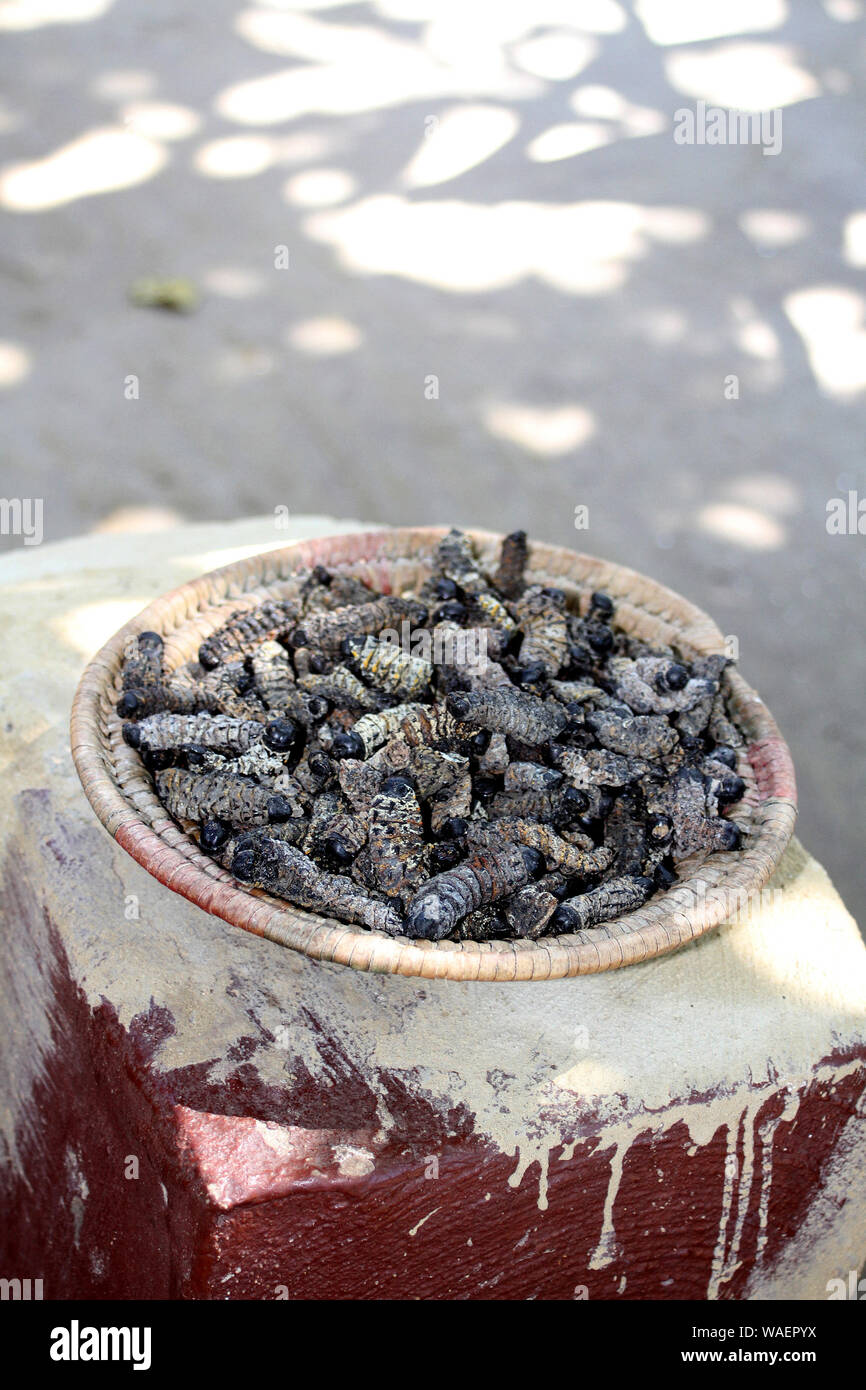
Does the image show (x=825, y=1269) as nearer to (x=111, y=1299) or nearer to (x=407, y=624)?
(x=111, y=1299)

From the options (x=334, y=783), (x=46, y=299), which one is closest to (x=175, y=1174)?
(x=334, y=783)

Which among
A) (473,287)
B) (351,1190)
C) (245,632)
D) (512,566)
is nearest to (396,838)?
(351,1190)

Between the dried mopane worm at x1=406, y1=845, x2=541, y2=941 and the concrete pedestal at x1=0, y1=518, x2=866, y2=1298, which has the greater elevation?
the dried mopane worm at x1=406, y1=845, x2=541, y2=941

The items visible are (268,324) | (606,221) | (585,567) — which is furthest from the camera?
(606,221)

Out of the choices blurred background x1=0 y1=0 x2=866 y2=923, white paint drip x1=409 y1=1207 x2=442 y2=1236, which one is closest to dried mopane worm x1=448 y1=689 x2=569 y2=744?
white paint drip x1=409 y1=1207 x2=442 y2=1236

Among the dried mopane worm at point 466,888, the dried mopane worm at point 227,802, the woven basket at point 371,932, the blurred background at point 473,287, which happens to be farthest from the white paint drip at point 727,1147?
the blurred background at point 473,287

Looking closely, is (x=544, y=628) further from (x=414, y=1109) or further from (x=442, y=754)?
(x=414, y=1109)

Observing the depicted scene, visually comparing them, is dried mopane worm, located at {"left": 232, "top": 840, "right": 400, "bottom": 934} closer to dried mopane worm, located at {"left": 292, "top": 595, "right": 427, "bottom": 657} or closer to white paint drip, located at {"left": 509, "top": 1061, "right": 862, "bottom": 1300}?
white paint drip, located at {"left": 509, "top": 1061, "right": 862, "bottom": 1300}
